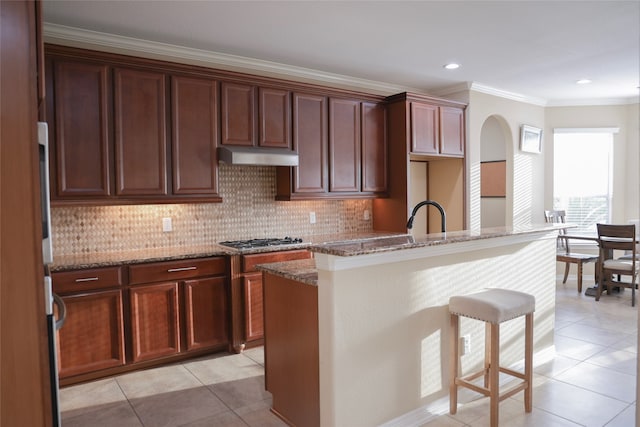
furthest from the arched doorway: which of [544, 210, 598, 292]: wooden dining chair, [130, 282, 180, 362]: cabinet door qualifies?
[130, 282, 180, 362]: cabinet door

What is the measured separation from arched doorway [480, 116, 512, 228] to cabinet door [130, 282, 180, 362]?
4.71 metres

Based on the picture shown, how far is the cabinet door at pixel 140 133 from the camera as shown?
11.0 feet

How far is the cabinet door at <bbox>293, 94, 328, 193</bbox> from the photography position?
13.9 feet

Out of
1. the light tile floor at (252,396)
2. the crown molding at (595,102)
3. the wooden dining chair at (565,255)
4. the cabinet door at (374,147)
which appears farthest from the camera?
the crown molding at (595,102)

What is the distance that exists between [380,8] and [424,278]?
1.92m

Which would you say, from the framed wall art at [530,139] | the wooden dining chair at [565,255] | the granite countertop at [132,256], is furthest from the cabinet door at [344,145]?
the wooden dining chair at [565,255]

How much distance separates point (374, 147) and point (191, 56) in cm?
207

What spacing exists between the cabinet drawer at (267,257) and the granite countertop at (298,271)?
96 centimetres

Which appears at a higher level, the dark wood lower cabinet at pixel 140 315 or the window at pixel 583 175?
the window at pixel 583 175

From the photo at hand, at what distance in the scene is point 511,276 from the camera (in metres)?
3.12

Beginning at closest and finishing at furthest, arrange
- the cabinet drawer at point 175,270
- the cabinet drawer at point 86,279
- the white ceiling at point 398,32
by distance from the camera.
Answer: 1. the cabinet drawer at point 86,279
2. the white ceiling at point 398,32
3. the cabinet drawer at point 175,270

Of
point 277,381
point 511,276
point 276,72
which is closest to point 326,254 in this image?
point 277,381

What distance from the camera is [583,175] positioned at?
21.8ft

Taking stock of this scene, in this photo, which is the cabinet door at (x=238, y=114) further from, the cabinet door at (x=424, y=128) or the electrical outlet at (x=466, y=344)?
the electrical outlet at (x=466, y=344)
